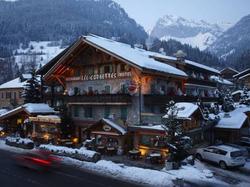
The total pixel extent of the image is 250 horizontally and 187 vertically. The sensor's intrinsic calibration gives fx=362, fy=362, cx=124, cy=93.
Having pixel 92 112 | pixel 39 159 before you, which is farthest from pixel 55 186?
pixel 92 112

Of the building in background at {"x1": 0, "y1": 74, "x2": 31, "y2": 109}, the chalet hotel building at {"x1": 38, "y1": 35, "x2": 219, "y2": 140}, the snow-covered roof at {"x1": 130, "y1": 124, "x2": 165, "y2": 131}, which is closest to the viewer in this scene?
the snow-covered roof at {"x1": 130, "y1": 124, "x2": 165, "y2": 131}

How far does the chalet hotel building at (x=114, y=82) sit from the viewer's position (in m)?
43.5

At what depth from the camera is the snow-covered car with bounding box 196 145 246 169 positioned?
114ft

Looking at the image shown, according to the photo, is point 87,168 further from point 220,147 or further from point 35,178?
point 220,147

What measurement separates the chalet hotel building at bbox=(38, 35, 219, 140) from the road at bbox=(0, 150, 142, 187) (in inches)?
543

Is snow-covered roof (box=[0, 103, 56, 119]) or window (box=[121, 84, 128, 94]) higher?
window (box=[121, 84, 128, 94])

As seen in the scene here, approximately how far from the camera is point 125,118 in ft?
147

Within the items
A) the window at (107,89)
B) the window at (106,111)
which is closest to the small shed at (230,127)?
the window at (106,111)

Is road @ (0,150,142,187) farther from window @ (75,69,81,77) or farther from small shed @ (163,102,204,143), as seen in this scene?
window @ (75,69,81,77)

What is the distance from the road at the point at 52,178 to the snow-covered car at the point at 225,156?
492 inches

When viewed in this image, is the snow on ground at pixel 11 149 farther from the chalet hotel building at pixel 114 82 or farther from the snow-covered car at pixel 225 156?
the snow-covered car at pixel 225 156

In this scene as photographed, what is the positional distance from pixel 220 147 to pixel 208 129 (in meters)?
10.8

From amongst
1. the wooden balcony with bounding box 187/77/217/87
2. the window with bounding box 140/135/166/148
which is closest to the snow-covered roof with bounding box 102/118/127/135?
the window with bounding box 140/135/166/148

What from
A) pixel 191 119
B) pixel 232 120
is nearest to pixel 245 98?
pixel 232 120
